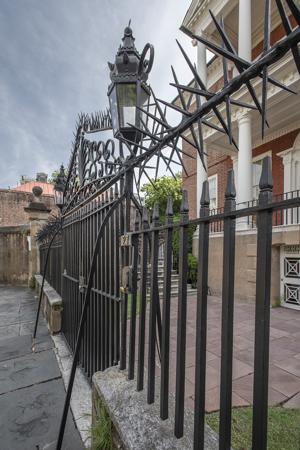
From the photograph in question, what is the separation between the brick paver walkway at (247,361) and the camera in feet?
7.61

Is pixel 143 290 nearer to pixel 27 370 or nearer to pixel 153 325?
pixel 153 325

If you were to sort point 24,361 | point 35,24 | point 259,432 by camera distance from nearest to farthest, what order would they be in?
point 259,432
point 24,361
point 35,24

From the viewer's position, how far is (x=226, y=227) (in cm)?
99

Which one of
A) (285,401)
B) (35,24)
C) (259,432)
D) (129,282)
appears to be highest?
(35,24)

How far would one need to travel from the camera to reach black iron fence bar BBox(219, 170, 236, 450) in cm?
97

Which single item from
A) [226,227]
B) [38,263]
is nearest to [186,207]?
[226,227]

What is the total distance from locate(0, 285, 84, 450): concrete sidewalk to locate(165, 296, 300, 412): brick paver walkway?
3.80 ft

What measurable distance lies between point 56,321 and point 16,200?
17541 millimetres

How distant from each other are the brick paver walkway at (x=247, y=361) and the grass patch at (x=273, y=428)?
15cm

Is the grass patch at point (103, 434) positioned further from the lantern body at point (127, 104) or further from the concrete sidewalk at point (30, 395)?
the lantern body at point (127, 104)

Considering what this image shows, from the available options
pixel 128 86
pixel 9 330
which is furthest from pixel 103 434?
pixel 9 330

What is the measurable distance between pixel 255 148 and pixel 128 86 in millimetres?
7688

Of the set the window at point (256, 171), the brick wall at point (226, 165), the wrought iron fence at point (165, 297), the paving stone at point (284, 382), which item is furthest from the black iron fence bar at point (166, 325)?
Result: the window at point (256, 171)

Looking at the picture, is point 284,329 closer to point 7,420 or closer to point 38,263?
point 7,420
